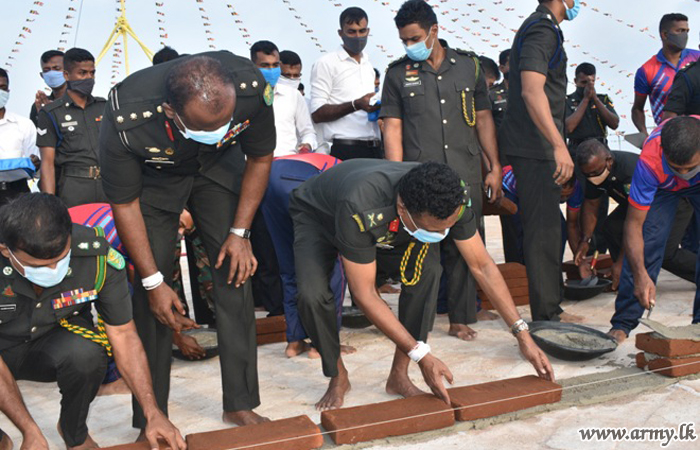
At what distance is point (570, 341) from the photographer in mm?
3912

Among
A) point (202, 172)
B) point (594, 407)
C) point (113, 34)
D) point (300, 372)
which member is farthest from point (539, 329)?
point (113, 34)

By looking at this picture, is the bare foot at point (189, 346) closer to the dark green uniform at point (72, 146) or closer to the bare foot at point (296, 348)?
the bare foot at point (296, 348)

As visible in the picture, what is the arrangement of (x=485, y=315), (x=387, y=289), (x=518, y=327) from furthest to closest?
(x=387, y=289) → (x=485, y=315) → (x=518, y=327)

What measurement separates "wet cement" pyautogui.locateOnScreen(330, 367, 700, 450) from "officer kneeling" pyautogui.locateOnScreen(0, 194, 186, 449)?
935 millimetres

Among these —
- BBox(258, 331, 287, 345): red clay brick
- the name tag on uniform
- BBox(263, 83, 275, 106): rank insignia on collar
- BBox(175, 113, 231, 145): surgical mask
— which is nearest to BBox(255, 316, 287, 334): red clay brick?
BBox(258, 331, 287, 345): red clay brick

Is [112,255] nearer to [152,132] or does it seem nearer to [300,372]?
[152,132]

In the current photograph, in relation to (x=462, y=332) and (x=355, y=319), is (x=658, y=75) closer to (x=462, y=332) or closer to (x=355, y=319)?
(x=462, y=332)

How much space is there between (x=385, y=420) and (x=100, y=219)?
2.00 metres

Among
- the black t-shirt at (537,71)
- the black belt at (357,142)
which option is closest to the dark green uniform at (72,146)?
the black belt at (357,142)

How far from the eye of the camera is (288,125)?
218 inches

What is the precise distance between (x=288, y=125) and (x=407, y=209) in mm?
2755

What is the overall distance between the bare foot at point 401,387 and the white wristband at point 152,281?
1271 millimetres

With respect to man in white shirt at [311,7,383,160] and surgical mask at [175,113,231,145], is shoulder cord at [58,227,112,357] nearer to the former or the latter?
surgical mask at [175,113,231,145]

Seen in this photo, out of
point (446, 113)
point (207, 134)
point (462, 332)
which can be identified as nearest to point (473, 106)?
point (446, 113)
